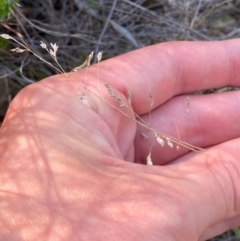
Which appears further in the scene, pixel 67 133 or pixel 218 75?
pixel 218 75

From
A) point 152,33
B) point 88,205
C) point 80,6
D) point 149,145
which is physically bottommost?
point 149,145

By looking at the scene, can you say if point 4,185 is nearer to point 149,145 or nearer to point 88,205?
point 88,205

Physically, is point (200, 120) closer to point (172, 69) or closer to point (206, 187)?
point (172, 69)

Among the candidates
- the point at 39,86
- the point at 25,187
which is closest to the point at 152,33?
the point at 39,86

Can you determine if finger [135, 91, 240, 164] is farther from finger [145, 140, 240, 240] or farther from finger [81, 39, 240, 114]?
finger [145, 140, 240, 240]

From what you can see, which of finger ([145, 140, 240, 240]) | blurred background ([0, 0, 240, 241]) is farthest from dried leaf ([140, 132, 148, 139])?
blurred background ([0, 0, 240, 241])

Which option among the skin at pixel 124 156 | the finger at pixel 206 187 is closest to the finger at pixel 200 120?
the skin at pixel 124 156

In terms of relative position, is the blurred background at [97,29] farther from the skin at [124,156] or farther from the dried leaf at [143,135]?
the dried leaf at [143,135]
